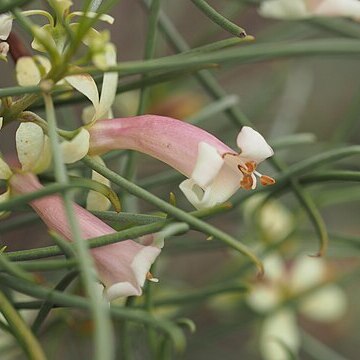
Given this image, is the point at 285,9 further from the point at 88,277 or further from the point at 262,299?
the point at 262,299

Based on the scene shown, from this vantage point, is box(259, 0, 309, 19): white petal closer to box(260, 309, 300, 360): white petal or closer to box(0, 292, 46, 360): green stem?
box(0, 292, 46, 360): green stem

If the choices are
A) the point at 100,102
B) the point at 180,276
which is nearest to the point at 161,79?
the point at 100,102

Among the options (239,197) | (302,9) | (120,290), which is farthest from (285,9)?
(120,290)

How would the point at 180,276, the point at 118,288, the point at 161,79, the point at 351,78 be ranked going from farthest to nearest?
1. the point at 351,78
2. the point at 180,276
3. the point at 161,79
4. the point at 118,288

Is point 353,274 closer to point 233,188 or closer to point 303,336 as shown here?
point 303,336

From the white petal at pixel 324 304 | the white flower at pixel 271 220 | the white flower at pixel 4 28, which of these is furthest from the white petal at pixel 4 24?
the white petal at pixel 324 304

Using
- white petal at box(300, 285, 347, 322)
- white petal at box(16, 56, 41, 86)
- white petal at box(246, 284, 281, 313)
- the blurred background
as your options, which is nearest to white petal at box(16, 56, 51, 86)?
white petal at box(16, 56, 41, 86)

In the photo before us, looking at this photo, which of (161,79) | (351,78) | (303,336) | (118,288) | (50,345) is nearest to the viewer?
(118,288)
